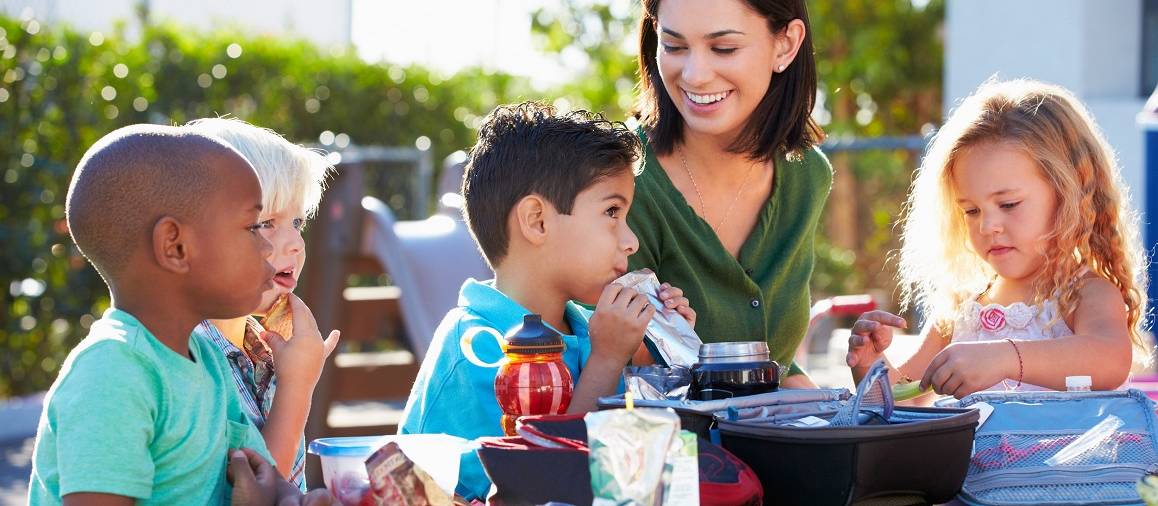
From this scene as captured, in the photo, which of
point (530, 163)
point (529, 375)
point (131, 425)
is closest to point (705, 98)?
point (530, 163)

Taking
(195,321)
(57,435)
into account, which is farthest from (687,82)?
(57,435)

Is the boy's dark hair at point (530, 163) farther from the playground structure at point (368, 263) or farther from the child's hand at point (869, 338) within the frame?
the playground structure at point (368, 263)

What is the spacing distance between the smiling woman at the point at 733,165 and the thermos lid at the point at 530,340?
83 cm

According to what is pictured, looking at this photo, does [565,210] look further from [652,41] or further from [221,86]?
[221,86]

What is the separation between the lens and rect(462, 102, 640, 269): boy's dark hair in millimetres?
2594

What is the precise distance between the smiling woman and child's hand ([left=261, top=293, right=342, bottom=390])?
0.84 meters

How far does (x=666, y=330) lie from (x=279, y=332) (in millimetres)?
730

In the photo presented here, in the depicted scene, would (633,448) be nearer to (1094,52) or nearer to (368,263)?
(368,263)

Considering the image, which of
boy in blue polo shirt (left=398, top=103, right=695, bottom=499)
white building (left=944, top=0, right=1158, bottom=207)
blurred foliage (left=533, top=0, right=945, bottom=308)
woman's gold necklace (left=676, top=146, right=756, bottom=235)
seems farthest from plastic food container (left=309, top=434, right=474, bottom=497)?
blurred foliage (left=533, top=0, right=945, bottom=308)

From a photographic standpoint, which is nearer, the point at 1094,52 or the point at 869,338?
the point at 869,338

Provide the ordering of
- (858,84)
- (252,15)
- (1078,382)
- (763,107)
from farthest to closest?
(858,84) → (252,15) → (763,107) → (1078,382)

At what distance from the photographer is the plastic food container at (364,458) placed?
203 centimetres

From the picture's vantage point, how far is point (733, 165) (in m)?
3.24

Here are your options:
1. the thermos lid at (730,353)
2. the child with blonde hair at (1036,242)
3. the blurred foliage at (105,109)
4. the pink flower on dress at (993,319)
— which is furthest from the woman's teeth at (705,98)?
the blurred foliage at (105,109)
